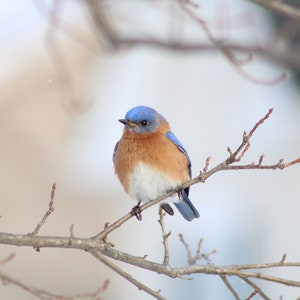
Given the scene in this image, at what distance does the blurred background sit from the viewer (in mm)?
10023

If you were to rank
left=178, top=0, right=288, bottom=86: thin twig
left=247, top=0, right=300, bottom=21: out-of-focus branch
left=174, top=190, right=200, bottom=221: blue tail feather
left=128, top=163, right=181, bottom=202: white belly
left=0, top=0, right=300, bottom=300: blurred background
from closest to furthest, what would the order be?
1. left=128, top=163, right=181, bottom=202: white belly
2. left=174, top=190, right=200, bottom=221: blue tail feather
3. left=178, top=0, right=288, bottom=86: thin twig
4. left=247, top=0, right=300, bottom=21: out-of-focus branch
5. left=0, top=0, right=300, bottom=300: blurred background

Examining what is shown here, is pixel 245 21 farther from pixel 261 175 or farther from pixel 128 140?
pixel 128 140

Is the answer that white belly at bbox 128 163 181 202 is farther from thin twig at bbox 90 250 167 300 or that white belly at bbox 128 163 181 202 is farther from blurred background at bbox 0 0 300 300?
blurred background at bbox 0 0 300 300

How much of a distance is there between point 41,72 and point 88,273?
3.26 m

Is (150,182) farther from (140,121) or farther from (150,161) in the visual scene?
(140,121)

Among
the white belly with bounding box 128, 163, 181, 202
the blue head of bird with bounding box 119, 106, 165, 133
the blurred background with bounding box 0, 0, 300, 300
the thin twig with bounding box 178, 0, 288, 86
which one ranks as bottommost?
the white belly with bounding box 128, 163, 181, 202

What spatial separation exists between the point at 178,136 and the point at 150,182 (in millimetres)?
6224

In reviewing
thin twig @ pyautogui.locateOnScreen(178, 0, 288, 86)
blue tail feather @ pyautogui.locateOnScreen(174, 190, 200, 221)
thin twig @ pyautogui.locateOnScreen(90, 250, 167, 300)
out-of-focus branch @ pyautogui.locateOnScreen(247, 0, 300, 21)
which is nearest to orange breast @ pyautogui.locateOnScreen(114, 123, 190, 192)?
blue tail feather @ pyautogui.locateOnScreen(174, 190, 200, 221)

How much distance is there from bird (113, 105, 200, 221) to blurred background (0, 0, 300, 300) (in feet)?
13.1

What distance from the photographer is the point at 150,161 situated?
186 inches

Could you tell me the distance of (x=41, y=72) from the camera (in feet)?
38.3

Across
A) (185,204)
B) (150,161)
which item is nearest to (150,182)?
(150,161)

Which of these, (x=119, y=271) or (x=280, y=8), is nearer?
(x=119, y=271)

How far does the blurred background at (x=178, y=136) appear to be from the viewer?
1002 cm
